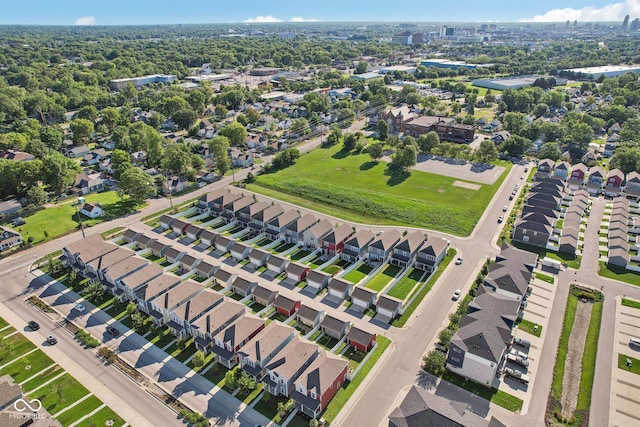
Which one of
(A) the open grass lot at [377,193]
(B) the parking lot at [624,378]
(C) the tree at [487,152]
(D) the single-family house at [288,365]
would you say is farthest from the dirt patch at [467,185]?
(D) the single-family house at [288,365]

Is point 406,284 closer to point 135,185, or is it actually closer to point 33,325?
point 33,325

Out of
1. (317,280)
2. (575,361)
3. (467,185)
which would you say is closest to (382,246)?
(317,280)

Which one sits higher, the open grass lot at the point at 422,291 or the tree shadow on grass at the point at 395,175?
the tree shadow on grass at the point at 395,175

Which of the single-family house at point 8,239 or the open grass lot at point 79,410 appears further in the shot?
the single-family house at point 8,239

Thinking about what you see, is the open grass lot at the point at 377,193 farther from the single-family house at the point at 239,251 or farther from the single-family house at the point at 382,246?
the single-family house at the point at 239,251

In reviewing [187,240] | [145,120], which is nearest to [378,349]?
[187,240]

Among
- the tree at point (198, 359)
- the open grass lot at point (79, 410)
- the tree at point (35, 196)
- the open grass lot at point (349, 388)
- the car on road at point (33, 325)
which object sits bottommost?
the open grass lot at point (349, 388)
